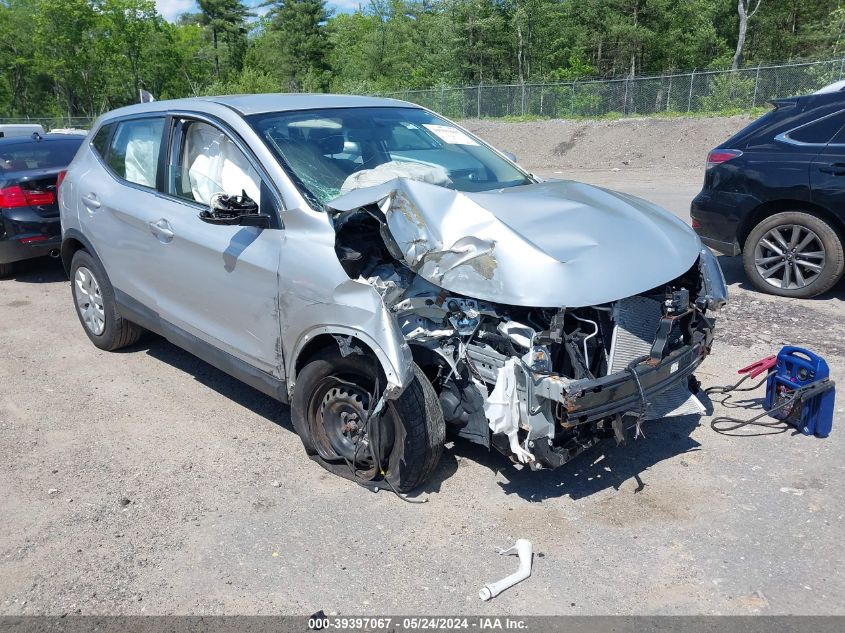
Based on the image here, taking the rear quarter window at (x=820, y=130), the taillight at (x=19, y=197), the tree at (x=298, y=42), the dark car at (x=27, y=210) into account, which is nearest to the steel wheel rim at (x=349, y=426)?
the rear quarter window at (x=820, y=130)

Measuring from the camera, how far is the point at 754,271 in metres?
6.82

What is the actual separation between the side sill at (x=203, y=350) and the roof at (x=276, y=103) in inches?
55.8

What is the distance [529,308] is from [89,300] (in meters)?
4.14

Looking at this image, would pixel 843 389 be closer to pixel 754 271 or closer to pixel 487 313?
pixel 754 271

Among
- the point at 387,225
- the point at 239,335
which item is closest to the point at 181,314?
the point at 239,335

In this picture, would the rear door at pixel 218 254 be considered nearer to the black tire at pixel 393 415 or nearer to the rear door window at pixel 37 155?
the black tire at pixel 393 415

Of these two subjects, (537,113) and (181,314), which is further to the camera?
(537,113)

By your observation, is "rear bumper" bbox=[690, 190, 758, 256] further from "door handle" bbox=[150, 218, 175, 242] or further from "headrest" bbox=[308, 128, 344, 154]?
"door handle" bbox=[150, 218, 175, 242]

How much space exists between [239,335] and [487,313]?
5.30ft

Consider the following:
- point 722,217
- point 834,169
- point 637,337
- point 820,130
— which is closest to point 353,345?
point 637,337

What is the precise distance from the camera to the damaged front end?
3.22 m

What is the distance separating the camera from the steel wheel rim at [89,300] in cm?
577

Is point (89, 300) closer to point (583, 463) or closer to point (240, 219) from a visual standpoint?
point (240, 219)

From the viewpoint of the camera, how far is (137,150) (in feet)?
16.9
